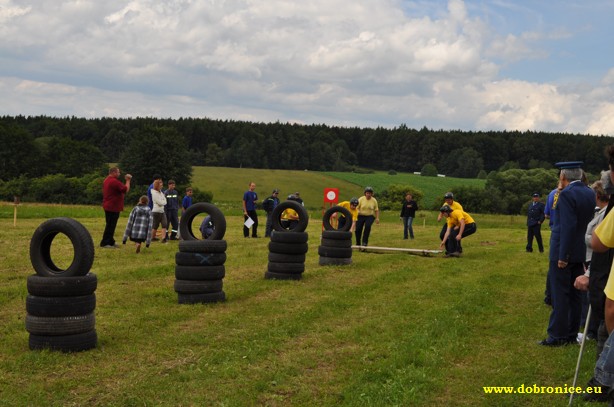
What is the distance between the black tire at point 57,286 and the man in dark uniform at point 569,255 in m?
5.73

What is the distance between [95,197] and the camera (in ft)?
237

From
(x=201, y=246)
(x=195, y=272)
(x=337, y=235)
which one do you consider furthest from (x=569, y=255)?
(x=337, y=235)

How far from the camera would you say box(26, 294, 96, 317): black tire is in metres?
7.93

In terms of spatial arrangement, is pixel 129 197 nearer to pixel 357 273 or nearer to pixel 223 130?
pixel 357 273

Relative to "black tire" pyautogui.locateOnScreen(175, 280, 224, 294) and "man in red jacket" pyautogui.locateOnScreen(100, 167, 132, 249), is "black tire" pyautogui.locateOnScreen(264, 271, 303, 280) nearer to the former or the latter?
"black tire" pyautogui.locateOnScreen(175, 280, 224, 294)

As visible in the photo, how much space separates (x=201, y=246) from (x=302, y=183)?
271 feet

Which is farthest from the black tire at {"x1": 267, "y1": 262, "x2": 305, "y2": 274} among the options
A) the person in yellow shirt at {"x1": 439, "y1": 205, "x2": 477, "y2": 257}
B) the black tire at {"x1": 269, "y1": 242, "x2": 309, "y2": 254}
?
the person in yellow shirt at {"x1": 439, "y1": 205, "x2": 477, "y2": 257}

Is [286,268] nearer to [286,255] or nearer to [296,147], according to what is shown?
[286,255]

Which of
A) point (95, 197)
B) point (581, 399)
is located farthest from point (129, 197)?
point (581, 399)

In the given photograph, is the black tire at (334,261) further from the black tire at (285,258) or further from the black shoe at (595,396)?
the black shoe at (595,396)

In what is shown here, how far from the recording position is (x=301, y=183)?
93438 millimetres

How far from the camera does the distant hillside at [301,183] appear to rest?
85.0m

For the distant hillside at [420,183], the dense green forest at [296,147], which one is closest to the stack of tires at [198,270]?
the distant hillside at [420,183]

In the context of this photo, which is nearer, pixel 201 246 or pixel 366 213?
pixel 201 246
